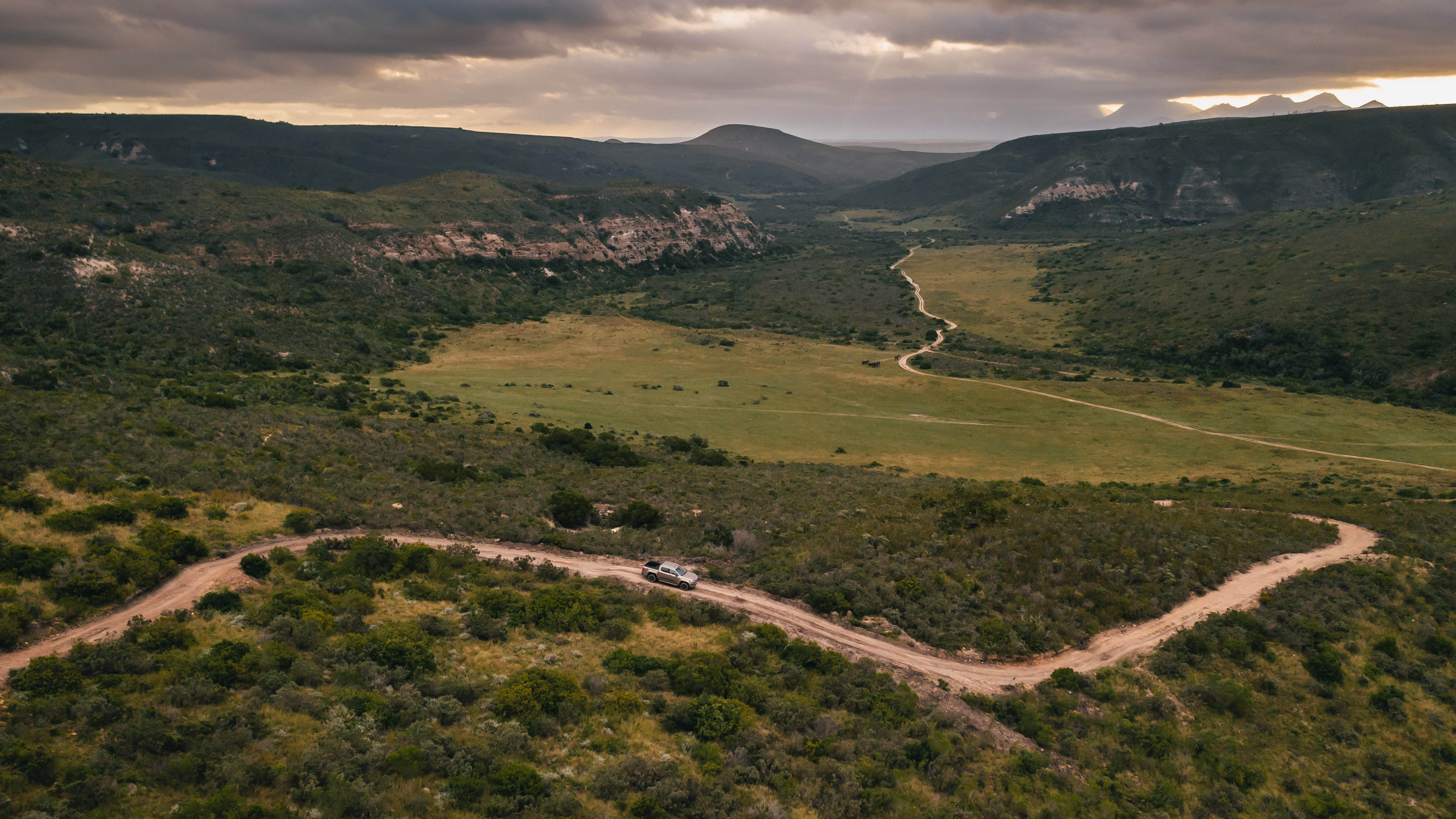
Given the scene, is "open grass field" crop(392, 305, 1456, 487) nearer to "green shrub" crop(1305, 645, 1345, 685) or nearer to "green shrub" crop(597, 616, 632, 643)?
"green shrub" crop(1305, 645, 1345, 685)

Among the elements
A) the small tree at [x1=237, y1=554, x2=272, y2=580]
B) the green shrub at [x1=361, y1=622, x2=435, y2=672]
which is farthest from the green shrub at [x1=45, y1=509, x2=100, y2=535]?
the green shrub at [x1=361, y1=622, x2=435, y2=672]

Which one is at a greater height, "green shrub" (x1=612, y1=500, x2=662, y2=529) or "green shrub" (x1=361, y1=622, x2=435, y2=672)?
"green shrub" (x1=361, y1=622, x2=435, y2=672)

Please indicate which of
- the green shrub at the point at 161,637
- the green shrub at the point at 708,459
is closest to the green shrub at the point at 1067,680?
the green shrub at the point at 161,637

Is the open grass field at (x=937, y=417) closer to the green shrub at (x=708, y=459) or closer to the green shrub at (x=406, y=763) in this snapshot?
the green shrub at (x=708, y=459)

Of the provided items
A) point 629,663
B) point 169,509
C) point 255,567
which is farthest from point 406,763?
point 169,509

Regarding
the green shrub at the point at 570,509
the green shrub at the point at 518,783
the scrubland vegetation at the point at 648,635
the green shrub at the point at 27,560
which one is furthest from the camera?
the green shrub at the point at 570,509
